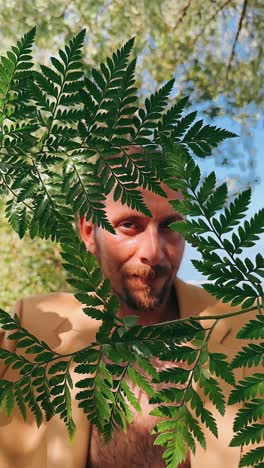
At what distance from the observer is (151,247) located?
252cm

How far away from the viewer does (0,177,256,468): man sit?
2.46 meters

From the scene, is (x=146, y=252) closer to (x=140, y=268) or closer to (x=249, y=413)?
(x=140, y=268)

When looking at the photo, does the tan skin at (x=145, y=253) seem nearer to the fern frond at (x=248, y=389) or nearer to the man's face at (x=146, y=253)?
the man's face at (x=146, y=253)

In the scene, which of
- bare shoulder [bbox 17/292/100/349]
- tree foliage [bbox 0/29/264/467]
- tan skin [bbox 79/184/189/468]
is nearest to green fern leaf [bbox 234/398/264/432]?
tree foliage [bbox 0/29/264/467]

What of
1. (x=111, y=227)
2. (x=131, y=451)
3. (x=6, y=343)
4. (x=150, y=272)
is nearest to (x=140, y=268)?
(x=150, y=272)

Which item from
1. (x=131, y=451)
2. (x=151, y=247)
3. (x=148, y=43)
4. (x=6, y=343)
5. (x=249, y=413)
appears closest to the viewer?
(x=249, y=413)

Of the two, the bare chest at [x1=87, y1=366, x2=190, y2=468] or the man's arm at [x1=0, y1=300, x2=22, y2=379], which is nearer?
the man's arm at [x1=0, y1=300, x2=22, y2=379]

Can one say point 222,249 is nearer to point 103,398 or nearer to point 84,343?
point 103,398

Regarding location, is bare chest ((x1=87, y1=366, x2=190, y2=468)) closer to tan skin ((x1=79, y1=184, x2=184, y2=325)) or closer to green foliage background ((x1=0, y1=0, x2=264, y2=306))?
tan skin ((x1=79, y1=184, x2=184, y2=325))

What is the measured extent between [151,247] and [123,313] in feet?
1.36

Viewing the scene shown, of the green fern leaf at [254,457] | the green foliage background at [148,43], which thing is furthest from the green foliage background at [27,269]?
the green fern leaf at [254,457]

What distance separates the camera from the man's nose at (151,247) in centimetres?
252

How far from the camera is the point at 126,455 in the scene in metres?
2.80

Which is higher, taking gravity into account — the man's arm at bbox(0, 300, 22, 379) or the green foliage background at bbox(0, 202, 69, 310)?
the green foliage background at bbox(0, 202, 69, 310)
